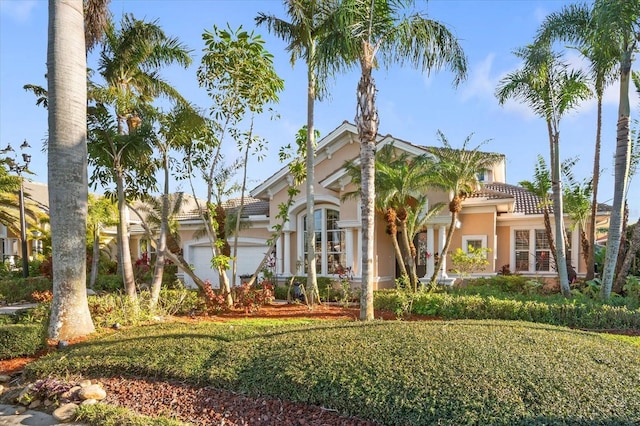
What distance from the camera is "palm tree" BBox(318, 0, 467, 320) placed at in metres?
8.63

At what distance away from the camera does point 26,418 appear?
17.1 ft

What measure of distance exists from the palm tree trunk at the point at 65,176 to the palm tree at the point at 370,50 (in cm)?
546

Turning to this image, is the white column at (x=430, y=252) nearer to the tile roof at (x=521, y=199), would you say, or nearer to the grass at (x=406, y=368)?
the tile roof at (x=521, y=199)

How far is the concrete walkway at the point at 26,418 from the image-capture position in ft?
16.6

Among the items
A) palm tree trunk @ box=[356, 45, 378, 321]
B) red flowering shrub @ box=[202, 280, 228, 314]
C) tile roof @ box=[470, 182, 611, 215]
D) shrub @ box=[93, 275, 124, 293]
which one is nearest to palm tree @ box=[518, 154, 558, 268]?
tile roof @ box=[470, 182, 611, 215]

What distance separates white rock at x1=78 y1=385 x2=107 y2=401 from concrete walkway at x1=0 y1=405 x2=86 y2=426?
407mm

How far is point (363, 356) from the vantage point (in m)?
5.64

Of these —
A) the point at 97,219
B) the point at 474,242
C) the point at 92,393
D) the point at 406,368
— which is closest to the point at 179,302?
the point at 92,393

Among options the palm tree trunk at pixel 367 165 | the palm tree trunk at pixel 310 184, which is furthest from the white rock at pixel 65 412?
the palm tree trunk at pixel 310 184

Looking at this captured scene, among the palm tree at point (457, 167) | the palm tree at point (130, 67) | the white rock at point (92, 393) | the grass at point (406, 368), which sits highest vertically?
the palm tree at point (130, 67)

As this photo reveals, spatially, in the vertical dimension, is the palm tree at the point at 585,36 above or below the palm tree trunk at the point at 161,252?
above

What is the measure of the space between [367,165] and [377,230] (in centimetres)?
808

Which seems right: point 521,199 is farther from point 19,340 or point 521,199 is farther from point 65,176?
point 19,340

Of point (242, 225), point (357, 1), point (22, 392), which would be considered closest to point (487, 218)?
point (357, 1)
